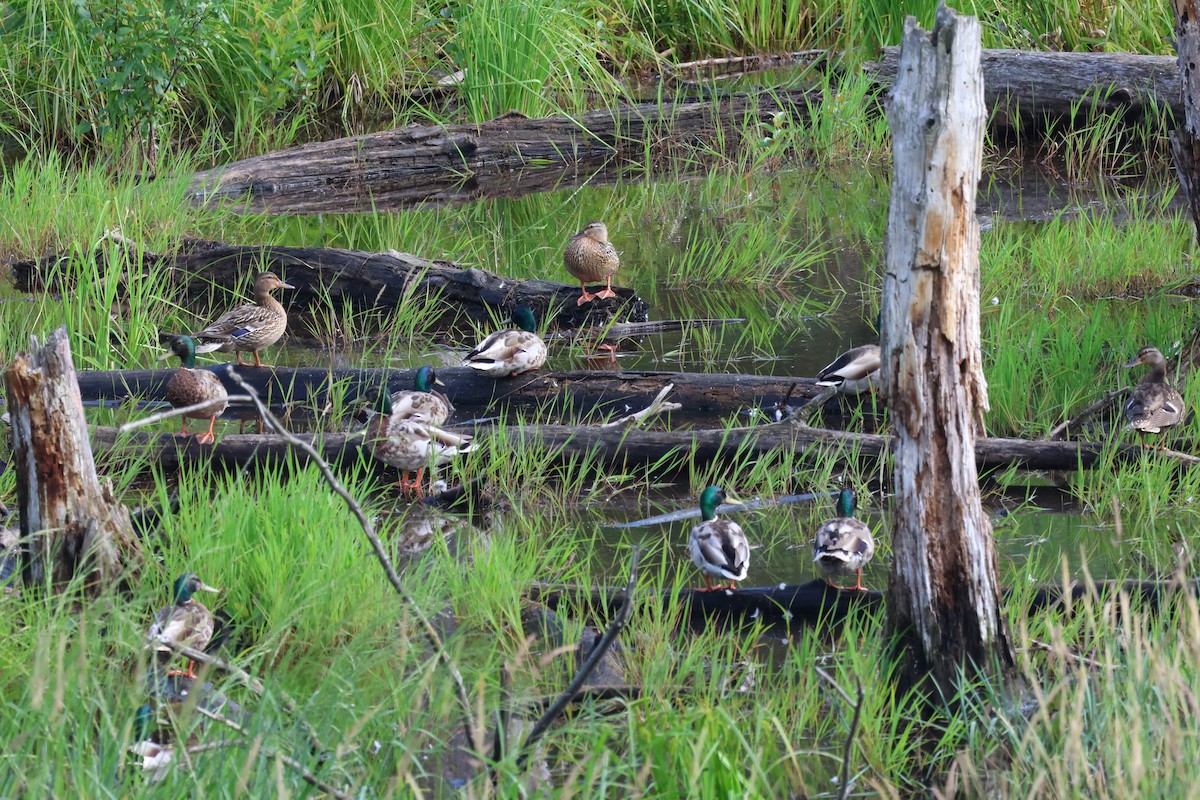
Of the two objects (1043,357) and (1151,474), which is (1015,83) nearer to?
(1043,357)

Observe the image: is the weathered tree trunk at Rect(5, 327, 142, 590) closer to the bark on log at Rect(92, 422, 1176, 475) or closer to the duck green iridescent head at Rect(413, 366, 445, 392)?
the bark on log at Rect(92, 422, 1176, 475)

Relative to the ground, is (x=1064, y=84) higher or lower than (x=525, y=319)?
higher

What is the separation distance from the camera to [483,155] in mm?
12891

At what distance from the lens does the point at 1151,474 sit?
555 cm

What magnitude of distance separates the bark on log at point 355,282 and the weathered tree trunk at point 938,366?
4.37 meters

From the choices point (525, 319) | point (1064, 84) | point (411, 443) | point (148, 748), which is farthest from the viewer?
point (1064, 84)

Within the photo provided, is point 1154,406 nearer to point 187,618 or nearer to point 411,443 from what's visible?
point 411,443

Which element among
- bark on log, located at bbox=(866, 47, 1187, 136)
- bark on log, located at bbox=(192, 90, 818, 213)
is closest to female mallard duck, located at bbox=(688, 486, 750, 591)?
bark on log, located at bbox=(192, 90, 818, 213)

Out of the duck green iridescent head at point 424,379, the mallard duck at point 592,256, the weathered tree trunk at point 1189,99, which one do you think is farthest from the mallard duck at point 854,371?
the mallard duck at point 592,256

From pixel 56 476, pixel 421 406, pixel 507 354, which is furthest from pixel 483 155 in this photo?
pixel 56 476

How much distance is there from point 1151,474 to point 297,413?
3899 millimetres

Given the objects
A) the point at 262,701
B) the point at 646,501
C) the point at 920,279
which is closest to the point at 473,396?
the point at 646,501

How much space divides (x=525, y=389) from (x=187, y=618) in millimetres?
2919

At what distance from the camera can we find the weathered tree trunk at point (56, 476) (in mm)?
4281
